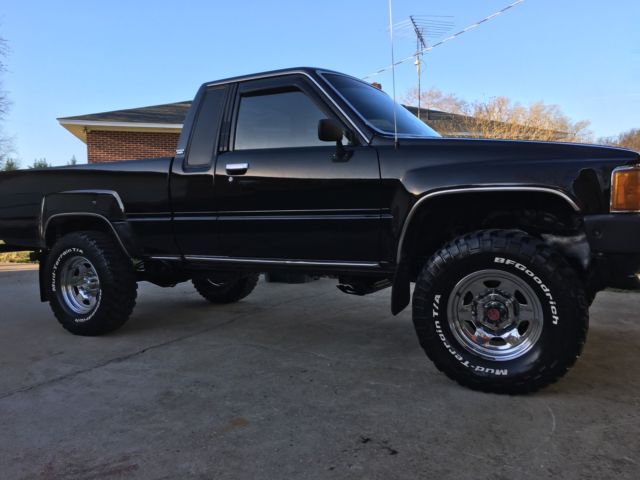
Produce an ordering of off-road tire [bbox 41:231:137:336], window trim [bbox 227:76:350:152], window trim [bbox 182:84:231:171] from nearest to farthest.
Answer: window trim [bbox 227:76:350:152], window trim [bbox 182:84:231:171], off-road tire [bbox 41:231:137:336]

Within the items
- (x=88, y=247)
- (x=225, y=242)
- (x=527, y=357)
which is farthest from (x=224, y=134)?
(x=527, y=357)

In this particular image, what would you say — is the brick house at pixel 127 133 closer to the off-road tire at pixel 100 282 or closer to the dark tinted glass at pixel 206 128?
the off-road tire at pixel 100 282

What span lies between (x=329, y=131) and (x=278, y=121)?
0.73 metres

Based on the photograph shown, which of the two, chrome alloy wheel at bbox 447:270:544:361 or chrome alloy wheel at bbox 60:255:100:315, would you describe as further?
chrome alloy wheel at bbox 60:255:100:315

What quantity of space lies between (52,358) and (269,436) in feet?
7.71

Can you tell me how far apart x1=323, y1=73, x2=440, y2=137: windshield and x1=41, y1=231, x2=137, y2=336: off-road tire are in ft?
8.08

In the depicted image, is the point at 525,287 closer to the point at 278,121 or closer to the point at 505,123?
the point at 278,121

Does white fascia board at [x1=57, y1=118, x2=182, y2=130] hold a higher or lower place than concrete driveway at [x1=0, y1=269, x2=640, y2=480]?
higher

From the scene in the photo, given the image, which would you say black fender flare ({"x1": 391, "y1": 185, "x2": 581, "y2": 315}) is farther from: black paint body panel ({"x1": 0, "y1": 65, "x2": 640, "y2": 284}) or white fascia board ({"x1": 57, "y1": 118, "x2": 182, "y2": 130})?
white fascia board ({"x1": 57, "y1": 118, "x2": 182, "y2": 130})

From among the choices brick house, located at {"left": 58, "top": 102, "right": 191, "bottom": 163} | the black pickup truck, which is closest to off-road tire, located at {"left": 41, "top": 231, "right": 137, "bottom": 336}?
the black pickup truck

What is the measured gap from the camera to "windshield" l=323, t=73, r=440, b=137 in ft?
12.0

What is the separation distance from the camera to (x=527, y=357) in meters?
2.93

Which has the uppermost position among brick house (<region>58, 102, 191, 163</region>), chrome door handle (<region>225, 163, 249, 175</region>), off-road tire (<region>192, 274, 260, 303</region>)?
brick house (<region>58, 102, 191, 163</region>)

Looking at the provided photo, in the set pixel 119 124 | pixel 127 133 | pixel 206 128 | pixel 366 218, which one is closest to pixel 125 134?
pixel 127 133
